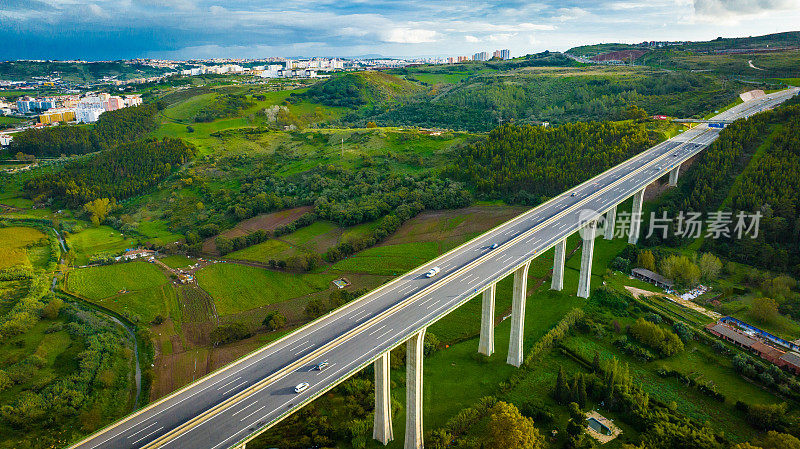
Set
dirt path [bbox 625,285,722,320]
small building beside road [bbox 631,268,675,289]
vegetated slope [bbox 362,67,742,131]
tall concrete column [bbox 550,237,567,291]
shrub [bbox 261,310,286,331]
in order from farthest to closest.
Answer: vegetated slope [bbox 362,67,742,131] → small building beside road [bbox 631,268,675,289] → tall concrete column [bbox 550,237,567,291] → shrub [bbox 261,310,286,331] → dirt path [bbox 625,285,722,320]

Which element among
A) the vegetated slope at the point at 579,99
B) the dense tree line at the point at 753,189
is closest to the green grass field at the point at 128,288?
the dense tree line at the point at 753,189

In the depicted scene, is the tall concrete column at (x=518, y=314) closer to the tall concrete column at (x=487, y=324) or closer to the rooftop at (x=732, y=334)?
the tall concrete column at (x=487, y=324)

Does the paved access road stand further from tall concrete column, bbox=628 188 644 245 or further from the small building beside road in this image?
tall concrete column, bbox=628 188 644 245

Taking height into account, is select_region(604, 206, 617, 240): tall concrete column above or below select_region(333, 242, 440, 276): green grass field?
above

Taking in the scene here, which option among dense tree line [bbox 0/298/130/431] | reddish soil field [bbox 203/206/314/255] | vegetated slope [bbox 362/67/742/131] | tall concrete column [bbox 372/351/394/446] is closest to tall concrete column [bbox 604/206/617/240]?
vegetated slope [bbox 362/67/742/131]

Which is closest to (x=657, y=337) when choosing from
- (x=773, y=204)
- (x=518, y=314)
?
(x=518, y=314)

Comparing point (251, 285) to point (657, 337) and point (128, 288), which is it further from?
point (657, 337)

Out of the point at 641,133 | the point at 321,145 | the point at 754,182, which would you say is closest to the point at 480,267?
the point at 754,182

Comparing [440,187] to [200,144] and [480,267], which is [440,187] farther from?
[200,144]
